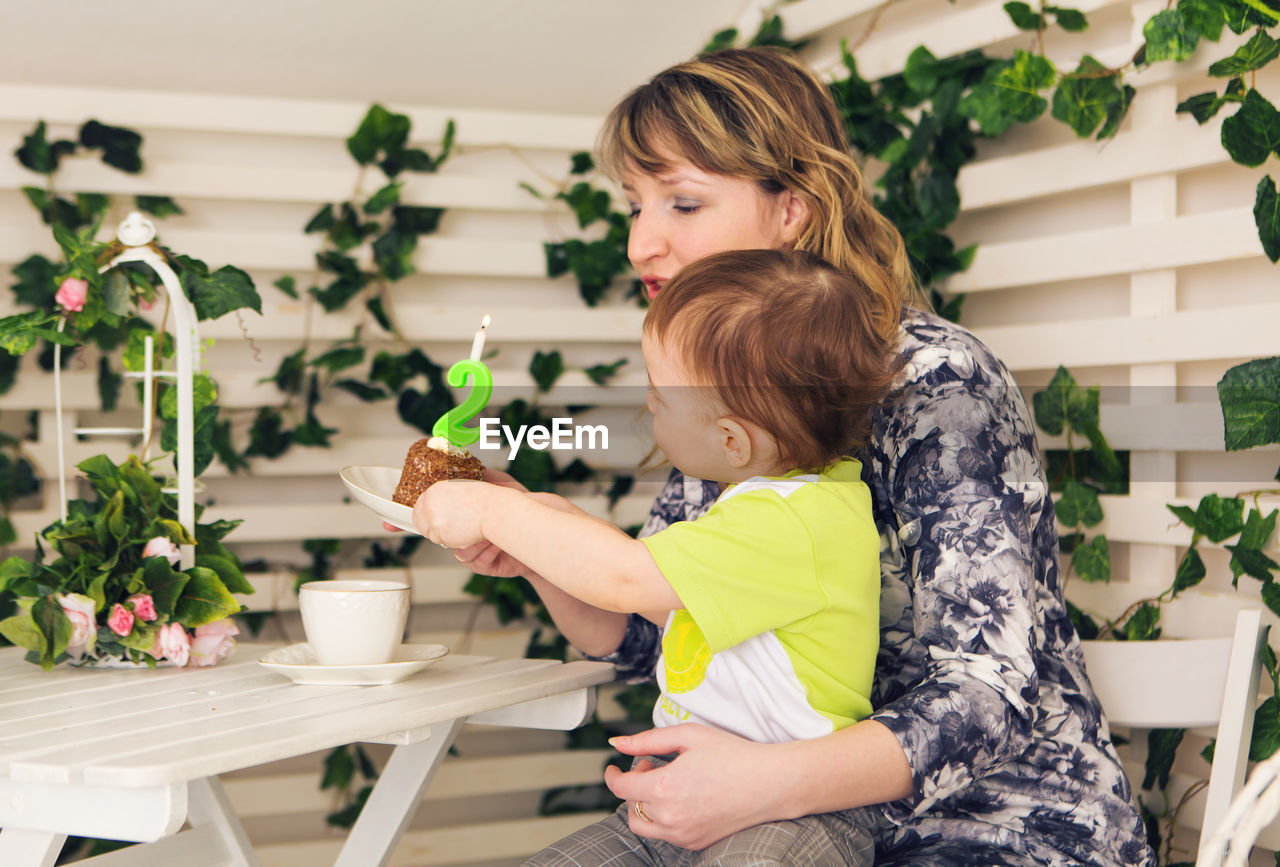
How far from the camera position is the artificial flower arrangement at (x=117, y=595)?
1397mm

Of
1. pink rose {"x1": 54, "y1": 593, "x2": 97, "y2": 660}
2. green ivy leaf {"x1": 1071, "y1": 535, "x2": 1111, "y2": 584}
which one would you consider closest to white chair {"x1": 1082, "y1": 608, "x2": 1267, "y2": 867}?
green ivy leaf {"x1": 1071, "y1": 535, "x2": 1111, "y2": 584}

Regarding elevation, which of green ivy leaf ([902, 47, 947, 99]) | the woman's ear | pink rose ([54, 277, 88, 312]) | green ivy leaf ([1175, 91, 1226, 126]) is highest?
green ivy leaf ([902, 47, 947, 99])

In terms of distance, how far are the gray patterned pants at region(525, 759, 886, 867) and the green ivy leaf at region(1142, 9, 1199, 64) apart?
3.68 feet

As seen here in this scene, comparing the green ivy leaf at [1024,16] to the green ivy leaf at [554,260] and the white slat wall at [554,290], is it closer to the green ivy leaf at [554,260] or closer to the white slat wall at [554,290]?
the white slat wall at [554,290]

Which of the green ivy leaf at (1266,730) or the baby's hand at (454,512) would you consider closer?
the baby's hand at (454,512)

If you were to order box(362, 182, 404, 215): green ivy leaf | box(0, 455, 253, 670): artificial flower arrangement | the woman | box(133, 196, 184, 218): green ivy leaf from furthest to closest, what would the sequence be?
box(362, 182, 404, 215): green ivy leaf
box(133, 196, 184, 218): green ivy leaf
box(0, 455, 253, 670): artificial flower arrangement
the woman

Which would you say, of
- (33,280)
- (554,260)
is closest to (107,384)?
(33,280)

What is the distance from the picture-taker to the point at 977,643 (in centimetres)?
112

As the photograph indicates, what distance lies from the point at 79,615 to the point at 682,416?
0.79 meters

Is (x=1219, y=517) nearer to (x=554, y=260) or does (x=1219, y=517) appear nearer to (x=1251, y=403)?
(x=1251, y=403)

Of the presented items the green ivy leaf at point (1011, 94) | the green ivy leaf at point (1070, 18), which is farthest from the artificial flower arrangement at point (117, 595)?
the green ivy leaf at point (1070, 18)

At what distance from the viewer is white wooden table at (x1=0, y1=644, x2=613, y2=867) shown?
94 cm

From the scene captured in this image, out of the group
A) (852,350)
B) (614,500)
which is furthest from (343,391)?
(852,350)

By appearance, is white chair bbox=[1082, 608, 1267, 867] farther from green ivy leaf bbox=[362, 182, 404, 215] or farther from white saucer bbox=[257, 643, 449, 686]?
green ivy leaf bbox=[362, 182, 404, 215]
